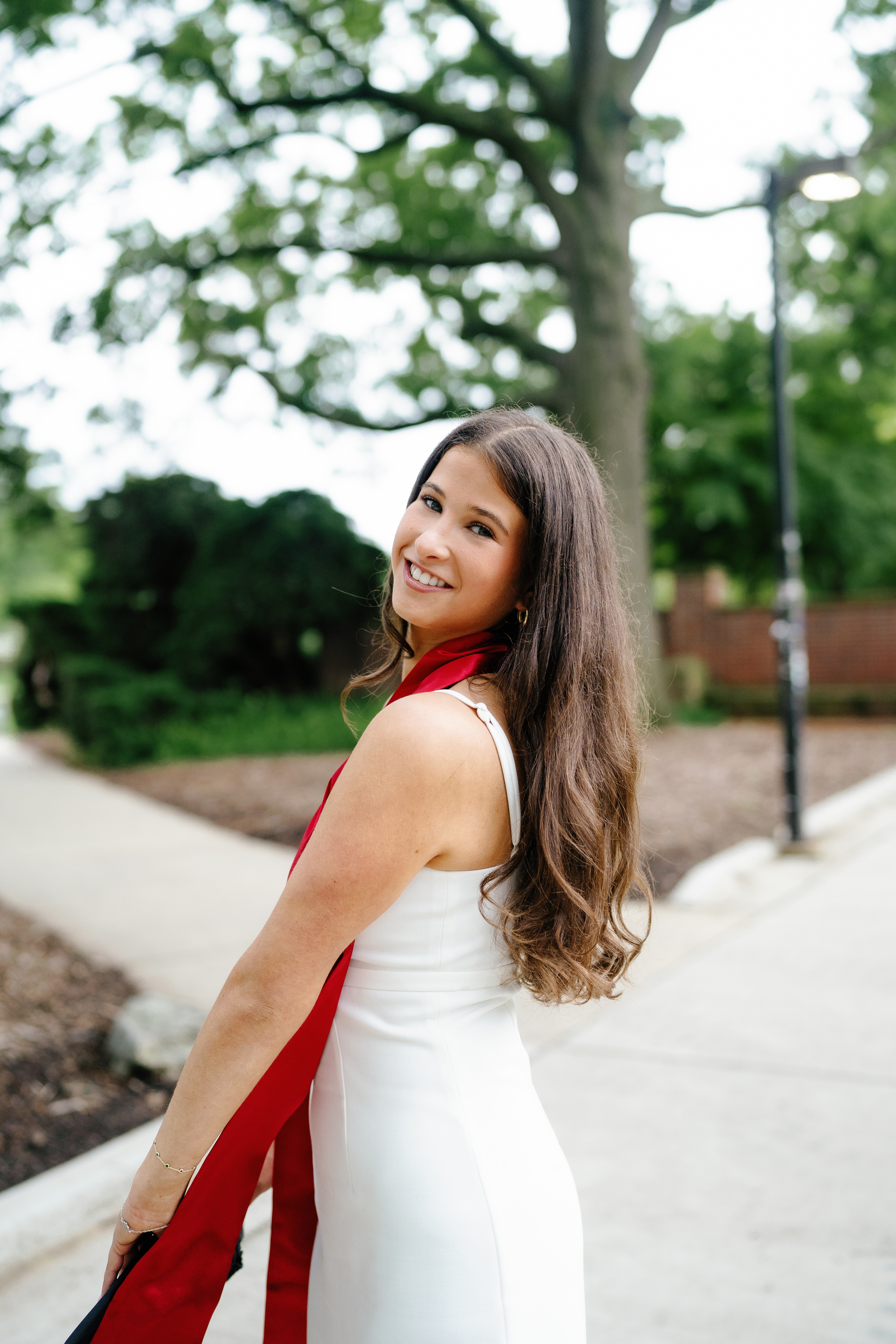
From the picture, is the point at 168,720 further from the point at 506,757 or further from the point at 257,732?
the point at 506,757

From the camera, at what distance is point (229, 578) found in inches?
668

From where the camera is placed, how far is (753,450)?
19781 millimetres

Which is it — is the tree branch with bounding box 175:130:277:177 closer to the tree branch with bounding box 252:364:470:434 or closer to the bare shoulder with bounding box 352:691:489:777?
the tree branch with bounding box 252:364:470:434

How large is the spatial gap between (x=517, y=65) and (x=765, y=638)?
10317mm

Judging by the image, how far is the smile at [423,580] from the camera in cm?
156

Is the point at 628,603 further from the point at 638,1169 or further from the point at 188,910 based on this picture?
the point at 188,910

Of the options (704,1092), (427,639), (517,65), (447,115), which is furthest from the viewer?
(447,115)

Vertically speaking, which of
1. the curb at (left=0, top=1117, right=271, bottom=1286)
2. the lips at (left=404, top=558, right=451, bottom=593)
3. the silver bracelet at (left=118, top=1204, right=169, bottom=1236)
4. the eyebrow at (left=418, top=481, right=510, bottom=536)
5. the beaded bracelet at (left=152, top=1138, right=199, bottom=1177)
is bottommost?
the curb at (left=0, top=1117, right=271, bottom=1286)

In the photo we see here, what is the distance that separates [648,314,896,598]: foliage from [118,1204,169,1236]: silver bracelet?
59.1ft

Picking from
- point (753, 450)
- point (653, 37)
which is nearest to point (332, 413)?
point (653, 37)

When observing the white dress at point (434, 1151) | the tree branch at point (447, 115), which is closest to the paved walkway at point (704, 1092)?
the white dress at point (434, 1151)

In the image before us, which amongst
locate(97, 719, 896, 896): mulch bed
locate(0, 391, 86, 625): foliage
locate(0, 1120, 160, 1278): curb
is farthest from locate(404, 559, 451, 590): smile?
locate(0, 391, 86, 625): foliage

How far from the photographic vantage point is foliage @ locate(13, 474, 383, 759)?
55.8 ft

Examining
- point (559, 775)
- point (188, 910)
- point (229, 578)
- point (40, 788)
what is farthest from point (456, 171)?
point (559, 775)
